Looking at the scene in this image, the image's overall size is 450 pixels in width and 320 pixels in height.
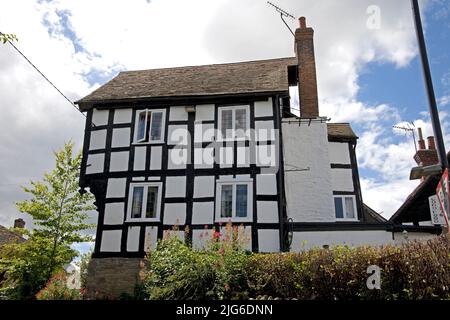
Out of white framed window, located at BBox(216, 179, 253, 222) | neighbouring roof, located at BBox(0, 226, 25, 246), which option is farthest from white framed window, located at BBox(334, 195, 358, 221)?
neighbouring roof, located at BBox(0, 226, 25, 246)

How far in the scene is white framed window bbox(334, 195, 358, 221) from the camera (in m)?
19.0

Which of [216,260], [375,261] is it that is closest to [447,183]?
[375,261]

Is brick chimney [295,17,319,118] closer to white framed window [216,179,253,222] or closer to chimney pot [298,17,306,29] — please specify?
chimney pot [298,17,306,29]

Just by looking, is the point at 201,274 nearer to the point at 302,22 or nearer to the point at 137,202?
the point at 137,202

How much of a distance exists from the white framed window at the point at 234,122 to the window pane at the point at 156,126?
2500mm

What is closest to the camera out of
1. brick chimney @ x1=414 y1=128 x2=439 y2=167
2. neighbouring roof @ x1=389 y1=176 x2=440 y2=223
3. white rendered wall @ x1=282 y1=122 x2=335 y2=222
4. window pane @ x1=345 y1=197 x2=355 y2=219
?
neighbouring roof @ x1=389 y1=176 x2=440 y2=223

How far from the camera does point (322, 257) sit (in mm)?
7512

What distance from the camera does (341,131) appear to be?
2039 centimetres

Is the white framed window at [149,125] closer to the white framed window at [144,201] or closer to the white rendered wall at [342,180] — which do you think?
the white framed window at [144,201]

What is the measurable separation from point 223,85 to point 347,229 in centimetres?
764

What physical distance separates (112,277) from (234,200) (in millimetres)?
5168

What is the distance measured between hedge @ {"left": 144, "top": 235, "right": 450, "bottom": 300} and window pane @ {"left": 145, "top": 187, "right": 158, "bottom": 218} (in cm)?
399
